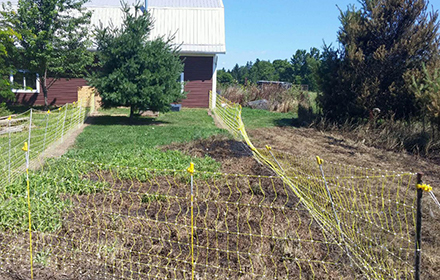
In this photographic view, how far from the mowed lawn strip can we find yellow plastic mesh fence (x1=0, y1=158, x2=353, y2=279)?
6.24 feet

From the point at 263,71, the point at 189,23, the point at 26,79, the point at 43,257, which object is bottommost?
the point at 43,257

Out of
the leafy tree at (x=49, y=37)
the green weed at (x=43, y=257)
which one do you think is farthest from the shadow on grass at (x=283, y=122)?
the green weed at (x=43, y=257)

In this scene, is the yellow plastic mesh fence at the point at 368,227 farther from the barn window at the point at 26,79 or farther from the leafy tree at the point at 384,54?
the barn window at the point at 26,79

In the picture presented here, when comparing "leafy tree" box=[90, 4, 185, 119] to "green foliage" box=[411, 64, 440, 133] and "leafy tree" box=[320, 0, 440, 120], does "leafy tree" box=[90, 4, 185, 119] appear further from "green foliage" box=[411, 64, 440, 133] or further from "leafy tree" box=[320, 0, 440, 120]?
"green foliage" box=[411, 64, 440, 133]

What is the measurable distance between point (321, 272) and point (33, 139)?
822 centimetres

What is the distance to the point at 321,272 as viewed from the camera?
391cm

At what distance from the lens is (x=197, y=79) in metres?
21.0

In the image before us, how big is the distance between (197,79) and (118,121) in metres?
6.82

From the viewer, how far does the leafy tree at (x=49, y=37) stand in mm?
16500

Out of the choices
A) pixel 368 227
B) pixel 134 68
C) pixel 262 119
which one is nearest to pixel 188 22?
pixel 262 119

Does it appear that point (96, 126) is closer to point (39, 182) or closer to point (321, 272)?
point (39, 182)

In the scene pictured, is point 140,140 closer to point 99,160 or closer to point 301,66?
point 99,160

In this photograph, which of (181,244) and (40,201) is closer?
(181,244)

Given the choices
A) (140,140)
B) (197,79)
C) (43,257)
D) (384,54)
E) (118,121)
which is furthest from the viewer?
(197,79)
